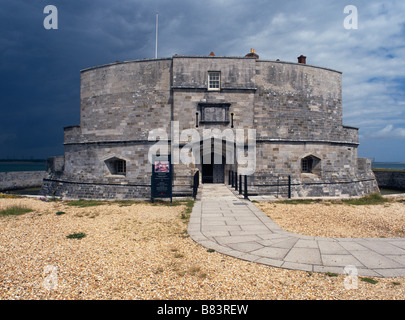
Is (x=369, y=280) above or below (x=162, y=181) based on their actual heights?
below

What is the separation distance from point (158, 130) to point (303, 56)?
1237 cm

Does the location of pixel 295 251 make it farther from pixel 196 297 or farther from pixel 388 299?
pixel 196 297

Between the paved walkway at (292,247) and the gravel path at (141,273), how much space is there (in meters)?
0.28

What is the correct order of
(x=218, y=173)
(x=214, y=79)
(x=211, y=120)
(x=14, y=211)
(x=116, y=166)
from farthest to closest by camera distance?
(x=218, y=173)
(x=116, y=166)
(x=214, y=79)
(x=211, y=120)
(x=14, y=211)

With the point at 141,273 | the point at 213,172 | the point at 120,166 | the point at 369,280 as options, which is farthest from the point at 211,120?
the point at 369,280

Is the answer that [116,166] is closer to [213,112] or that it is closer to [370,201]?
[213,112]

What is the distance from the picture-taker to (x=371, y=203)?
33.5 ft

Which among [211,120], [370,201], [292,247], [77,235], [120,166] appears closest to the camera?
[292,247]

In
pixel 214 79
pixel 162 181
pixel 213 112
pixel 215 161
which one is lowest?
pixel 162 181

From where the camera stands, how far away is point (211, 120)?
14.6 meters

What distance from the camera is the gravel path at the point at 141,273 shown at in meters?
3.14

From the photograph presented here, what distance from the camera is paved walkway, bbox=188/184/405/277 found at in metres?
3.99

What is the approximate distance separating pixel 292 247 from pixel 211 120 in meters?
10.8

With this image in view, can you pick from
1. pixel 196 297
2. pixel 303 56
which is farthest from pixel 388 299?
pixel 303 56
